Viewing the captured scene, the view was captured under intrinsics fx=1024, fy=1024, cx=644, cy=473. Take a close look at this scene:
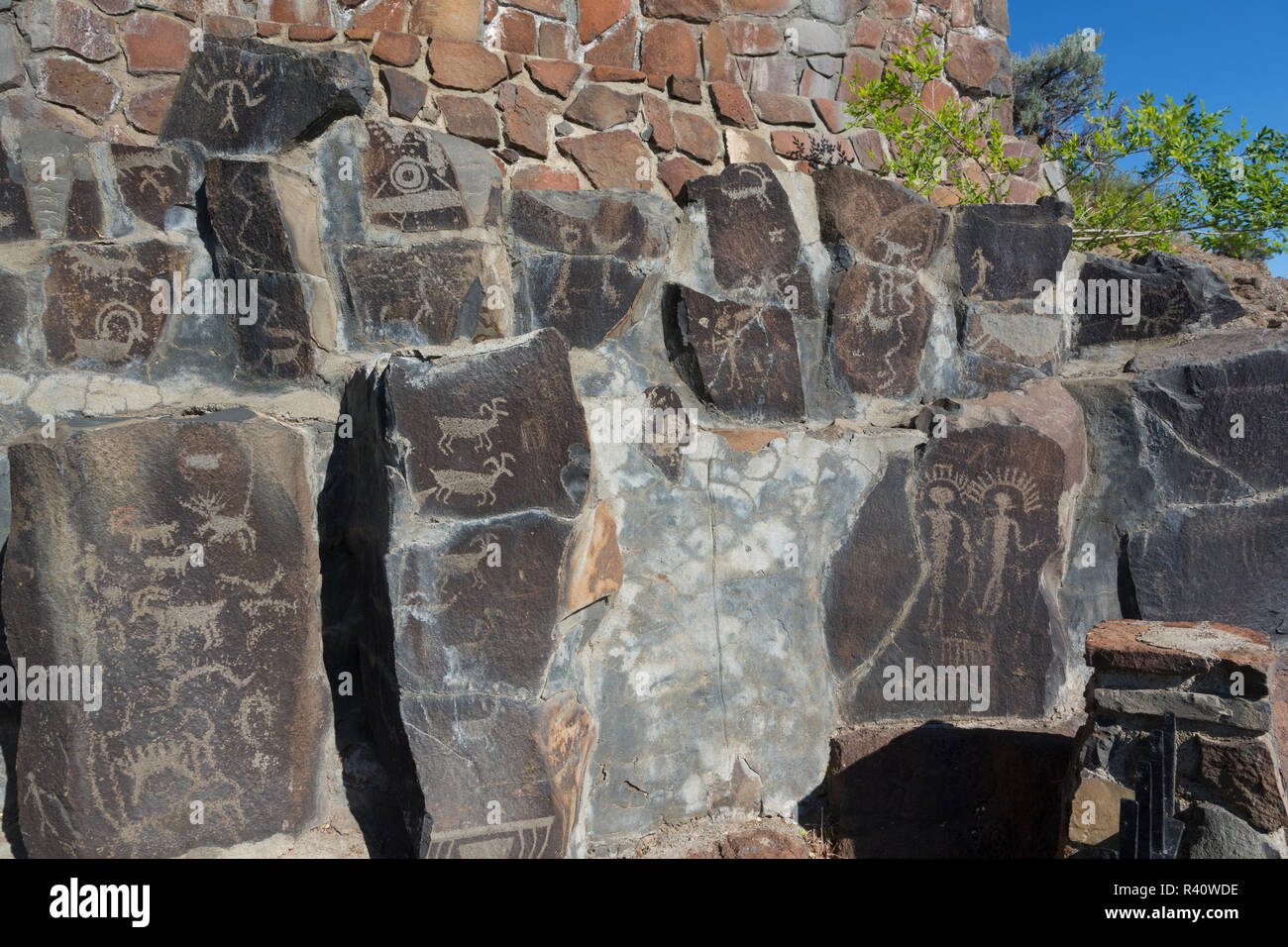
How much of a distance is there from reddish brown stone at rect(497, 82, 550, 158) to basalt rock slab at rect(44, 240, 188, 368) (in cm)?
245

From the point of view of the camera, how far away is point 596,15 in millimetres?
4891

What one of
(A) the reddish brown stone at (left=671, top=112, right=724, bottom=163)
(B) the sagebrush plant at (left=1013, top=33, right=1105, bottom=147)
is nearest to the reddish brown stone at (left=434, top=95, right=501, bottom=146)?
(A) the reddish brown stone at (left=671, top=112, right=724, bottom=163)

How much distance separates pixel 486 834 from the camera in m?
2.15

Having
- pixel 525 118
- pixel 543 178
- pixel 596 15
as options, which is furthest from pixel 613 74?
pixel 543 178

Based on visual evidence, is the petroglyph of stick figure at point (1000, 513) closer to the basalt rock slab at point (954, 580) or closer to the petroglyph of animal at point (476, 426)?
the basalt rock slab at point (954, 580)

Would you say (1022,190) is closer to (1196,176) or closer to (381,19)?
(1196,176)

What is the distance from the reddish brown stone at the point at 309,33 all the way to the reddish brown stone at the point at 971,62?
3302mm

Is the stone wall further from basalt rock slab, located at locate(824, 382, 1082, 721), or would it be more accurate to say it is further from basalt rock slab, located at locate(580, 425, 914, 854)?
basalt rock slab, located at locate(824, 382, 1082, 721)

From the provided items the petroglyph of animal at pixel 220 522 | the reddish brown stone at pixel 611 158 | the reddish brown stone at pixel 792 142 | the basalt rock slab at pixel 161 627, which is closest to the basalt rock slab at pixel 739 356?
the basalt rock slab at pixel 161 627

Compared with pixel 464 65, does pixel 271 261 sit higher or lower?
lower

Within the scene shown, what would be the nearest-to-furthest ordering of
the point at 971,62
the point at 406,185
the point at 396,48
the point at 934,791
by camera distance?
1. the point at 406,185
2. the point at 934,791
3. the point at 396,48
4. the point at 971,62

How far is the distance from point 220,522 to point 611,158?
3161mm

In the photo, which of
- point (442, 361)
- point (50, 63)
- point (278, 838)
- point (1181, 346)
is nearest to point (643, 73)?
point (50, 63)

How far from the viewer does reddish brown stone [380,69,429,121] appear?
4.47 meters
